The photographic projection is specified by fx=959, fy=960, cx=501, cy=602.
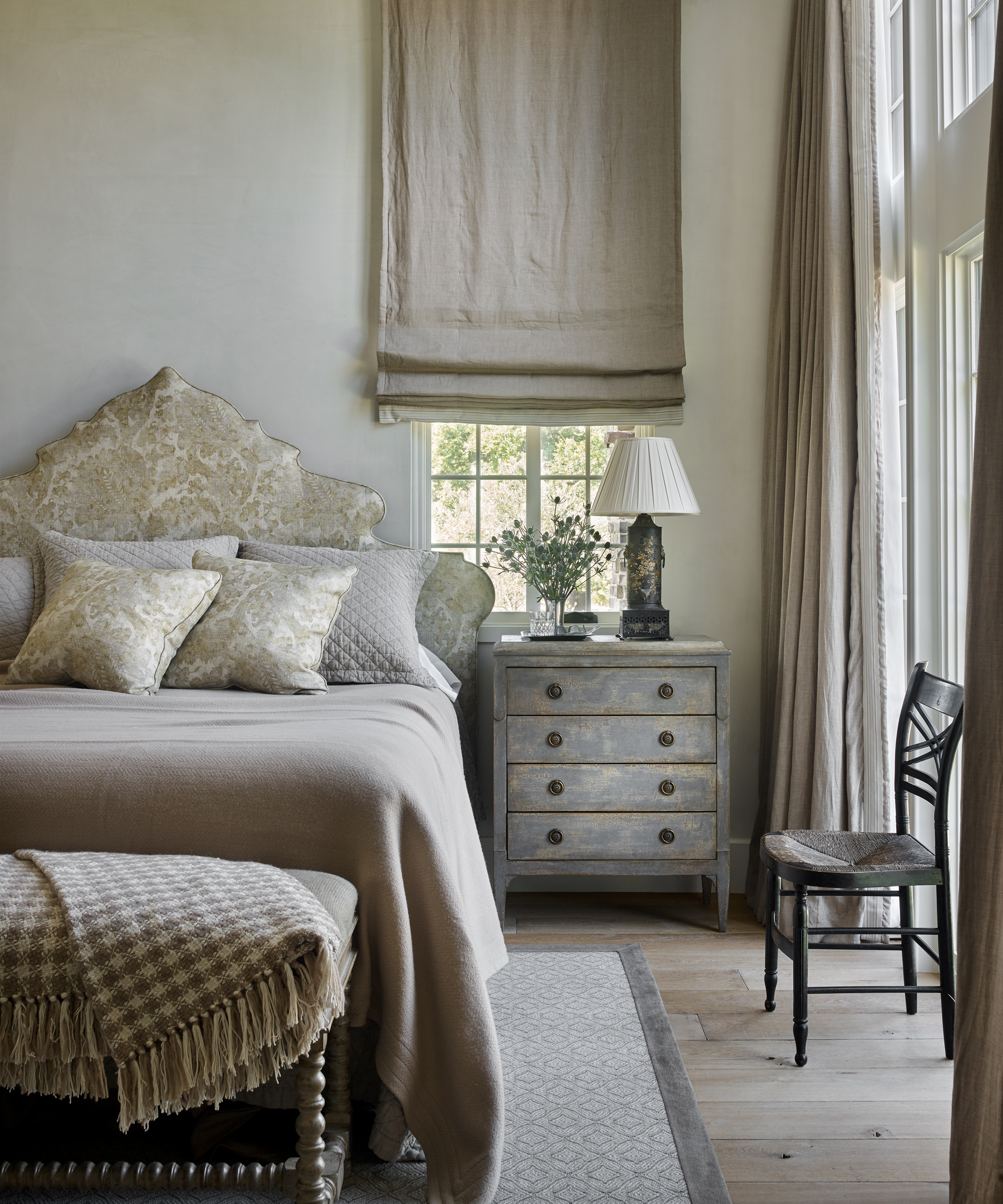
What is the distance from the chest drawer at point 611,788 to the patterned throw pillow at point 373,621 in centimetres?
42

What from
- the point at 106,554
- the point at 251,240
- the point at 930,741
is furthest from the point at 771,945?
the point at 251,240

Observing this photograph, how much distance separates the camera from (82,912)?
4.19 ft

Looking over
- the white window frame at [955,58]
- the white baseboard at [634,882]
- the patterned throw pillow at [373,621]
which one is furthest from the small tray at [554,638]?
the white window frame at [955,58]

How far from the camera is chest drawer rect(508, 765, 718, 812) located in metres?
2.84

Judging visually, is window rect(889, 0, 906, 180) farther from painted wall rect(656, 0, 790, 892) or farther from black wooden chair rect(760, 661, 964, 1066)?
black wooden chair rect(760, 661, 964, 1066)

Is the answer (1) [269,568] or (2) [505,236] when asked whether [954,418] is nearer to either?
(2) [505,236]

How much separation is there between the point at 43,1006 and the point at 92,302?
9.00 ft

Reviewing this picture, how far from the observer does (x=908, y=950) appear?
2.19 meters

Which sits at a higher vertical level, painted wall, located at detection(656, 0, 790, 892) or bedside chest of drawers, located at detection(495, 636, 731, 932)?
painted wall, located at detection(656, 0, 790, 892)

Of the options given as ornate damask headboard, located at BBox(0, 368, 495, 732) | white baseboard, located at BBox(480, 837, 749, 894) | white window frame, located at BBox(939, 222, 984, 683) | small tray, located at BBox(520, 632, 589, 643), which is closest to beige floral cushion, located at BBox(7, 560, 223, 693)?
ornate damask headboard, located at BBox(0, 368, 495, 732)

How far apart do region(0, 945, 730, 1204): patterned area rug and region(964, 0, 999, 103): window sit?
2.28 m

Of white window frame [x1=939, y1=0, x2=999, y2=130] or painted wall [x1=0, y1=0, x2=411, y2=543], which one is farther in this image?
painted wall [x1=0, y1=0, x2=411, y2=543]

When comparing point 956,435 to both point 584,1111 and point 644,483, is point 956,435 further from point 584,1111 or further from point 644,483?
point 584,1111

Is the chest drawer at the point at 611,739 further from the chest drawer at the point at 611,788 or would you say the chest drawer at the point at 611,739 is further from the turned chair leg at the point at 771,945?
the turned chair leg at the point at 771,945
